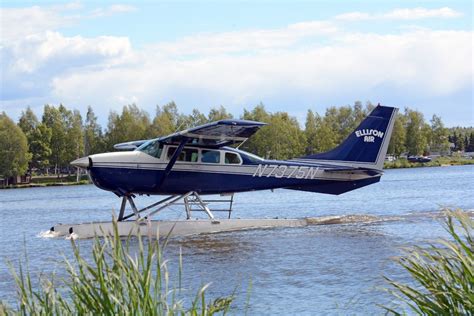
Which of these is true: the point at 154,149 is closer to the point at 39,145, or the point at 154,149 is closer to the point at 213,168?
the point at 213,168

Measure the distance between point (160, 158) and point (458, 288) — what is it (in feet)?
41.3

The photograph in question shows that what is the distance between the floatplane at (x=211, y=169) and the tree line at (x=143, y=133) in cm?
4704

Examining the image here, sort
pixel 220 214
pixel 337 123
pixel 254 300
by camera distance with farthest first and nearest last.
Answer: pixel 337 123
pixel 220 214
pixel 254 300

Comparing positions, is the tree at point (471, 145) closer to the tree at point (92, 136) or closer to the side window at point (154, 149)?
the tree at point (92, 136)

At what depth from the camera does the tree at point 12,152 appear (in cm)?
6738

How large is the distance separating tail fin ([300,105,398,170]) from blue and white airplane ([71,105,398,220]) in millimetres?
22

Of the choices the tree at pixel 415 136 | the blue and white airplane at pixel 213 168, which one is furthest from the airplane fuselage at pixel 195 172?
the tree at pixel 415 136

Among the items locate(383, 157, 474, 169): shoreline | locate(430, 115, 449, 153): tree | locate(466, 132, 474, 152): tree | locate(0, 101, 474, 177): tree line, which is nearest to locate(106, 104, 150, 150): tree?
locate(0, 101, 474, 177): tree line

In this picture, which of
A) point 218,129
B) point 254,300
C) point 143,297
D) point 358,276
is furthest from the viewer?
point 218,129

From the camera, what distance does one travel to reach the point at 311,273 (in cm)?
1173

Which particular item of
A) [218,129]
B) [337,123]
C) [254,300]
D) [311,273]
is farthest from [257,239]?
[337,123]

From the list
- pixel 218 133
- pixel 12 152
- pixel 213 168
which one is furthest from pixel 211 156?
pixel 12 152

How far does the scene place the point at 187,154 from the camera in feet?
57.0

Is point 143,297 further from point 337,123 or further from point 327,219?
point 337,123
